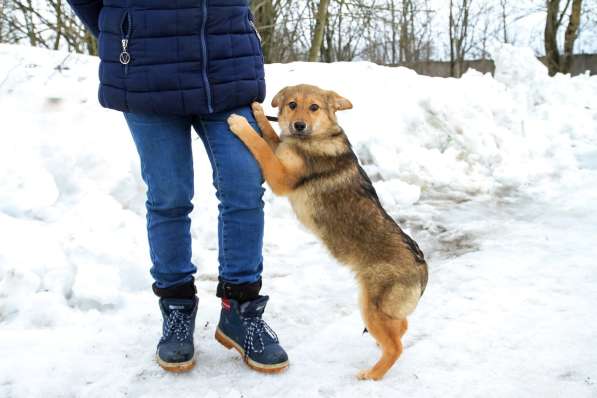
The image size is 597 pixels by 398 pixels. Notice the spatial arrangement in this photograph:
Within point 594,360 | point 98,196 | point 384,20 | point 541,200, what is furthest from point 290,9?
point 594,360

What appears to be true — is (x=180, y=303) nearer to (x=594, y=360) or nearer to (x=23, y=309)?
(x=23, y=309)

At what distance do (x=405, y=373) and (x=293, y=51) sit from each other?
14139 millimetres

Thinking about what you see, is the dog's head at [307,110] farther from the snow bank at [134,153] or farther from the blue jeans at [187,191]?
the snow bank at [134,153]

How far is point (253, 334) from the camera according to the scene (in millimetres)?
2674

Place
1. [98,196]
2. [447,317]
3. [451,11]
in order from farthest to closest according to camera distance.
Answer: [451,11] → [98,196] → [447,317]

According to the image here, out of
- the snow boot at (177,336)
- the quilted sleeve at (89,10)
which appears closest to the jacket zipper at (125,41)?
the quilted sleeve at (89,10)

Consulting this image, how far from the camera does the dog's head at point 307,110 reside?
3047 millimetres

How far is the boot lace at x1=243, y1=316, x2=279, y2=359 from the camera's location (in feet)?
8.70

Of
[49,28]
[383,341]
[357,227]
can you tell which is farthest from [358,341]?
[49,28]

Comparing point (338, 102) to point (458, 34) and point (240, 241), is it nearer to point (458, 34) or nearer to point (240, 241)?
point (240, 241)

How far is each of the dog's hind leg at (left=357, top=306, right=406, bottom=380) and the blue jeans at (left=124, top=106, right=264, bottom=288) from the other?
0.60 m

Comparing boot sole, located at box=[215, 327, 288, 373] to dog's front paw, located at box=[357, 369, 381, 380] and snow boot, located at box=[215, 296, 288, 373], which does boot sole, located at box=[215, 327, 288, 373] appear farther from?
dog's front paw, located at box=[357, 369, 381, 380]

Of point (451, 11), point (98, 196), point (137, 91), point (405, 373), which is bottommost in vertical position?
point (405, 373)

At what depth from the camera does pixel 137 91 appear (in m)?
2.37
